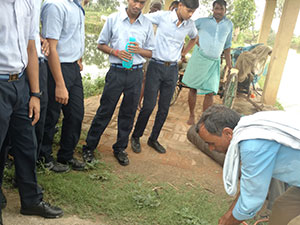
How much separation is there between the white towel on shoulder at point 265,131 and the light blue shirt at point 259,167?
0.12ft

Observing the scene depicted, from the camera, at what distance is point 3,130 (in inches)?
77.2

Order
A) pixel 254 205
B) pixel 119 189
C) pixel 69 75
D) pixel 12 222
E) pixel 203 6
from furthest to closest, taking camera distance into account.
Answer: pixel 203 6
pixel 119 189
pixel 69 75
pixel 12 222
pixel 254 205

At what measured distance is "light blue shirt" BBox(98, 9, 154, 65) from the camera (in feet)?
10.7

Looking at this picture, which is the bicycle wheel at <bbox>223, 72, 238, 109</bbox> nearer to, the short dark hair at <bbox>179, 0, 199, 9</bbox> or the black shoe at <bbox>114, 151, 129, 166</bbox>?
the short dark hair at <bbox>179, 0, 199, 9</bbox>

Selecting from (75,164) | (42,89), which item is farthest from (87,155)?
(42,89)

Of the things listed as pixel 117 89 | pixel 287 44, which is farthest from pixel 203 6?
pixel 117 89

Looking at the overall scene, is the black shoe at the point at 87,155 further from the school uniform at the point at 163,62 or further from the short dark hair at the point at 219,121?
the short dark hair at the point at 219,121

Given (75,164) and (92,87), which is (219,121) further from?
(92,87)

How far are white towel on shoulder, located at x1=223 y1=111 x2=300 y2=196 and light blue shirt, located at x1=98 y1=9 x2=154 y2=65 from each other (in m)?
1.83

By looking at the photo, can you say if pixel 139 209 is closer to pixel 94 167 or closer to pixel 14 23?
pixel 94 167

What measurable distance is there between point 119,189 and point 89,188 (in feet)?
1.02

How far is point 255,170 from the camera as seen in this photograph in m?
1.71

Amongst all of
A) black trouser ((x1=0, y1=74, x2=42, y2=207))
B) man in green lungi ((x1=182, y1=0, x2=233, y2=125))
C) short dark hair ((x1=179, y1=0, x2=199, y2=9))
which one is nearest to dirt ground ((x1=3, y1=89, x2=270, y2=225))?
black trouser ((x1=0, y1=74, x2=42, y2=207))

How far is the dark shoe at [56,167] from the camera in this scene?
3.17 metres
